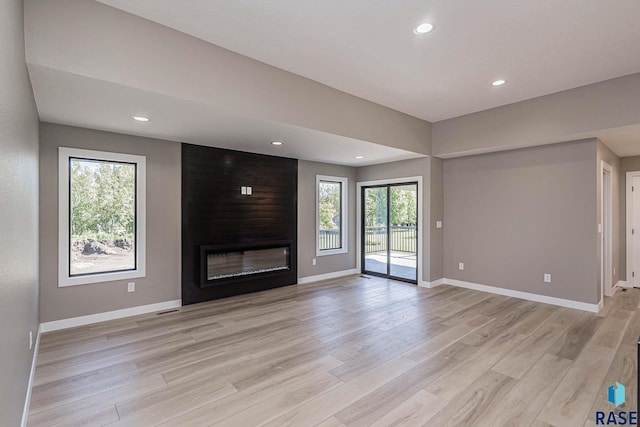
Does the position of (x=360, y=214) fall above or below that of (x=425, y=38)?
below

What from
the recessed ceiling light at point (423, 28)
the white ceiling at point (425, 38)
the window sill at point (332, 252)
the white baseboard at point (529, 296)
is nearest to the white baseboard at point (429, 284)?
the white baseboard at point (529, 296)

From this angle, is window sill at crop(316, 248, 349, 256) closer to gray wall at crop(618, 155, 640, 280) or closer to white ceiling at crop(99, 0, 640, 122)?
white ceiling at crop(99, 0, 640, 122)

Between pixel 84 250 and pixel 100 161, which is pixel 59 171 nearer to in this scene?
pixel 100 161

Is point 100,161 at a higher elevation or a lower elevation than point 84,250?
higher

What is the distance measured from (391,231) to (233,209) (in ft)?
10.7

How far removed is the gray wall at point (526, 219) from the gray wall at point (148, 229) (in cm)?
487

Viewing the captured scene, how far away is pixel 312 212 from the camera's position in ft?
20.8

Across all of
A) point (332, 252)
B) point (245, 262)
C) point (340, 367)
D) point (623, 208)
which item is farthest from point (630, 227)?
point (245, 262)

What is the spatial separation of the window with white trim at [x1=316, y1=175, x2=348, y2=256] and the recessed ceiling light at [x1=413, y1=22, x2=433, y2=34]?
3805 mm

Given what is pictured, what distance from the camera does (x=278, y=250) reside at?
576 centimetres

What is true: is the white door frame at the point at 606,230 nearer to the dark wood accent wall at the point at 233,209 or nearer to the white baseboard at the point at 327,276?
the white baseboard at the point at 327,276

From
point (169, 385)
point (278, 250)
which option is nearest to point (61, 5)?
point (169, 385)

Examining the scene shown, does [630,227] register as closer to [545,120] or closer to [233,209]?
[545,120]

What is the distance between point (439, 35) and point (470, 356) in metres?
3.09
